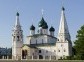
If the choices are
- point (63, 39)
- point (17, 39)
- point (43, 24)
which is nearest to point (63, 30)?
point (63, 39)

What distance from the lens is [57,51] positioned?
291ft

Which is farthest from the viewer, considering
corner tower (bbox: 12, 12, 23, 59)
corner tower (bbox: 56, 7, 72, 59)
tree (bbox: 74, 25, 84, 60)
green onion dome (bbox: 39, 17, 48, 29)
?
green onion dome (bbox: 39, 17, 48, 29)

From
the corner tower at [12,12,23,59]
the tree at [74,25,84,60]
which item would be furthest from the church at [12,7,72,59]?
the tree at [74,25,84,60]

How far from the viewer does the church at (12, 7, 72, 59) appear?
87312 mm

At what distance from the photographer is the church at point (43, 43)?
286ft

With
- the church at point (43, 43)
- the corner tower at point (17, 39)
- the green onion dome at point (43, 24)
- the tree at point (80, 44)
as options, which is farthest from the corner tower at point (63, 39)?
the tree at point (80, 44)

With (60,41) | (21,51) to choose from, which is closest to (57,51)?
(60,41)

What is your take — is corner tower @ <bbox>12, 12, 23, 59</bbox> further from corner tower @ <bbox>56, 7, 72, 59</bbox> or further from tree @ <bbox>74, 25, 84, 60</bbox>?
tree @ <bbox>74, 25, 84, 60</bbox>

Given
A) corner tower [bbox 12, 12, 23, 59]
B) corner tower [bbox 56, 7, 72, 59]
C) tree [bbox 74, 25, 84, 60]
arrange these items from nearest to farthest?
tree [bbox 74, 25, 84, 60] < corner tower [bbox 56, 7, 72, 59] < corner tower [bbox 12, 12, 23, 59]

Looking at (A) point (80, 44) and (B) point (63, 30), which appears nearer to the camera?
(A) point (80, 44)

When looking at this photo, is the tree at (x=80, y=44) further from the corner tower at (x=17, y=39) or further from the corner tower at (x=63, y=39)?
the corner tower at (x=17, y=39)

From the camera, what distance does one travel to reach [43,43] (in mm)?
94375

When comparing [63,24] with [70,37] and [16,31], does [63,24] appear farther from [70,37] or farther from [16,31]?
[16,31]

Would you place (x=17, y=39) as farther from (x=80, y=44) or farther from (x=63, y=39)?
(x=80, y=44)
